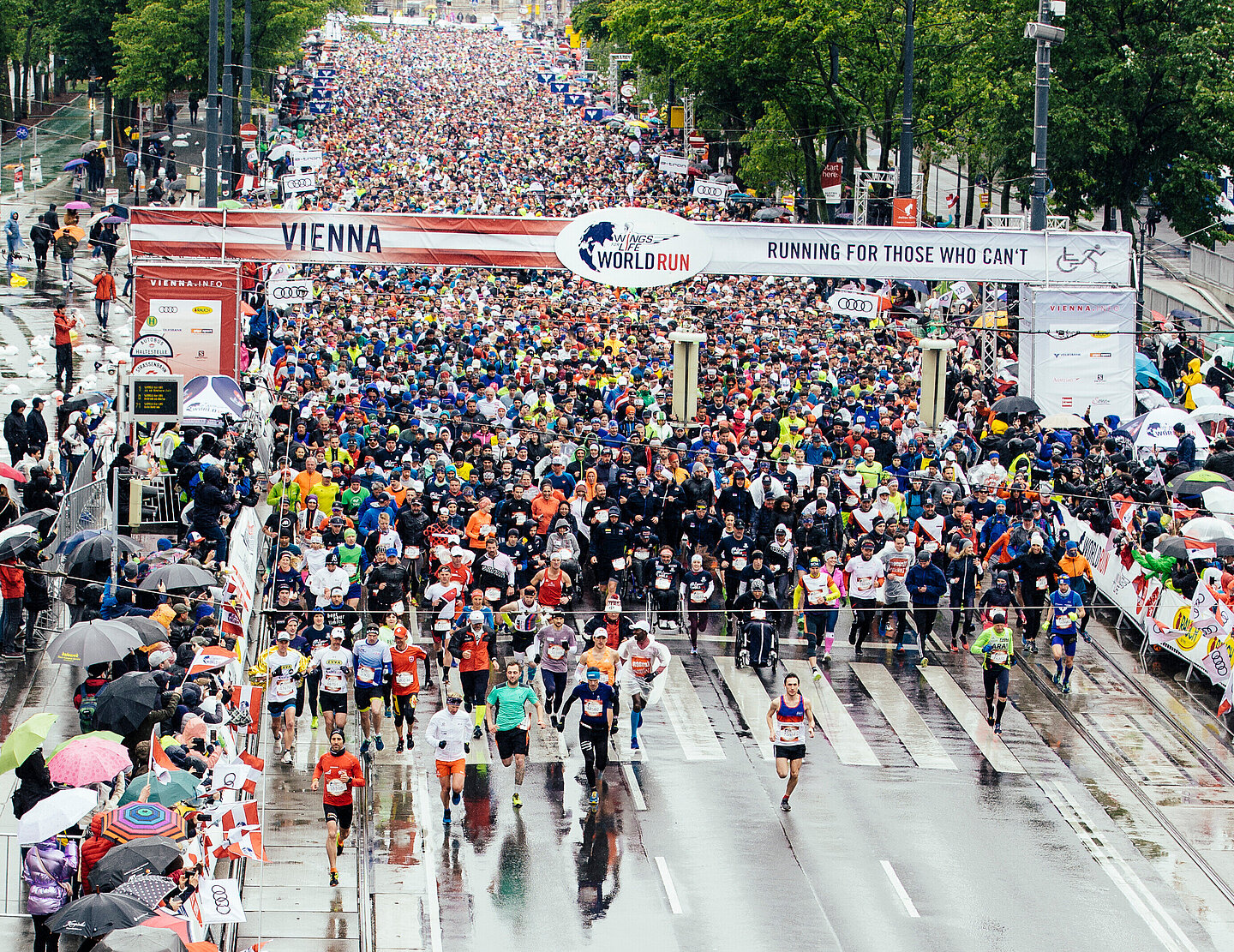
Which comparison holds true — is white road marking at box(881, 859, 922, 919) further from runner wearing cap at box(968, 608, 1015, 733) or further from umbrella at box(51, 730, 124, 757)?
umbrella at box(51, 730, 124, 757)

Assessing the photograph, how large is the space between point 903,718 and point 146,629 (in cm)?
832

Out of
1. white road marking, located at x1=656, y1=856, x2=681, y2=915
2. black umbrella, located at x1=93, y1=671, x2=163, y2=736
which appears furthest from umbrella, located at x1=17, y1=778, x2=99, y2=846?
white road marking, located at x1=656, y1=856, x2=681, y2=915

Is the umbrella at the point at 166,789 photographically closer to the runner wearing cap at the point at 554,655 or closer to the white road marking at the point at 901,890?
the runner wearing cap at the point at 554,655

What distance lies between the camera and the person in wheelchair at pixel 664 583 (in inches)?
957

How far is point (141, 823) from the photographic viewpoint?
1460 centimetres

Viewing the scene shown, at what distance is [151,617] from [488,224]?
12.1 m

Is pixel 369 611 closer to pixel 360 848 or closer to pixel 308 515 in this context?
pixel 308 515

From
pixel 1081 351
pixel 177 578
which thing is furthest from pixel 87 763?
pixel 1081 351

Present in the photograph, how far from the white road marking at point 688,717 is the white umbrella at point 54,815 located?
7.66 metres

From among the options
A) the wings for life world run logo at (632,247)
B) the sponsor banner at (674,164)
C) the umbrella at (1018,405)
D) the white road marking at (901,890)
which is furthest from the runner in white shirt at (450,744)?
the sponsor banner at (674,164)

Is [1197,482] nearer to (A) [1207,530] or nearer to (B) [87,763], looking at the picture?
(A) [1207,530]

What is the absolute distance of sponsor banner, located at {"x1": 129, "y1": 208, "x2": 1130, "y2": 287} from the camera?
30.0 m

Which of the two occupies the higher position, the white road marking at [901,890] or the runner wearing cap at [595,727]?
the runner wearing cap at [595,727]

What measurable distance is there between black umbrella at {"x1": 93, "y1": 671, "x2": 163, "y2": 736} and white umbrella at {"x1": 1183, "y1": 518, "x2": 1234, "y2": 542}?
1277cm
